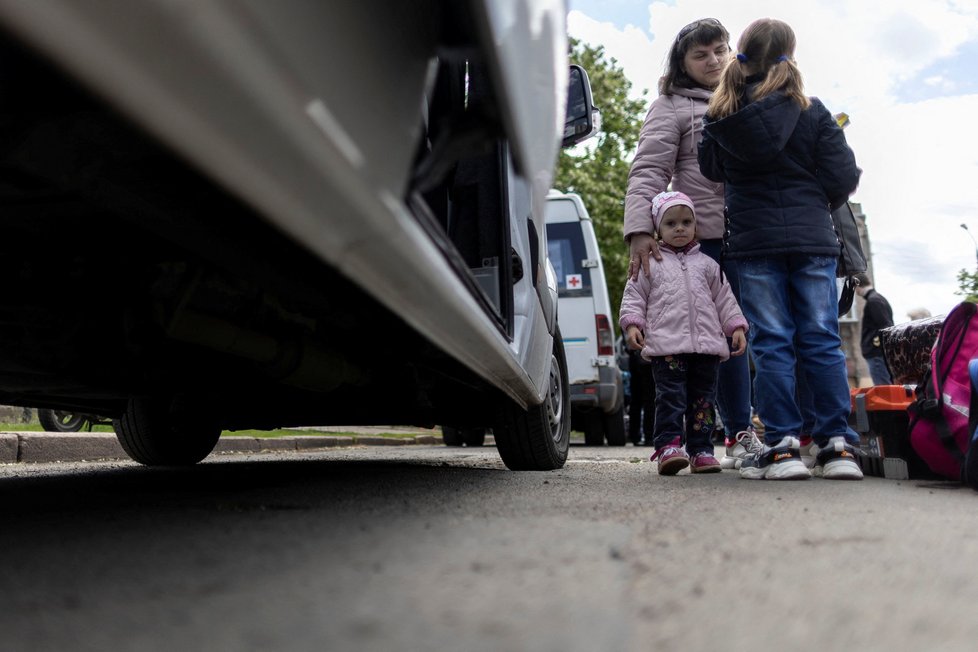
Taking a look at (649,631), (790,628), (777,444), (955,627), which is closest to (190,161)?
(649,631)

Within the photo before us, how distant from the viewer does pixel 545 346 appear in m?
3.53

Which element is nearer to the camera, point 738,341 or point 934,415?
point 934,415

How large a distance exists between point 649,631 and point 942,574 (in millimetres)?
645

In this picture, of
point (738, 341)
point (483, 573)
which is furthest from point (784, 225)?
point (483, 573)

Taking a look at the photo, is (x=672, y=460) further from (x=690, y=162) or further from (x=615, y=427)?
(x=615, y=427)

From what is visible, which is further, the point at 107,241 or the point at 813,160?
the point at 813,160

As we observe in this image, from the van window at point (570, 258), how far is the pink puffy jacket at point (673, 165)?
179 inches

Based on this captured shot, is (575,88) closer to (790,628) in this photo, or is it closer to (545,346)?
(545,346)

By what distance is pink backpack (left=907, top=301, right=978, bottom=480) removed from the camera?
2.95m

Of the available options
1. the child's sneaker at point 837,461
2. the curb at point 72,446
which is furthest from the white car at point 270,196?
the curb at point 72,446

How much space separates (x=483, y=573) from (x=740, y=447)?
2.94m

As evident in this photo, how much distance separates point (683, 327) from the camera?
149 inches

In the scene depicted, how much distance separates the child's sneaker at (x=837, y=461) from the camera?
129 inches

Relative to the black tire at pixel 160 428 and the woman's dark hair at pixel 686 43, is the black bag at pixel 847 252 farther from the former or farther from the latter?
the black tire at pixel 160 428
